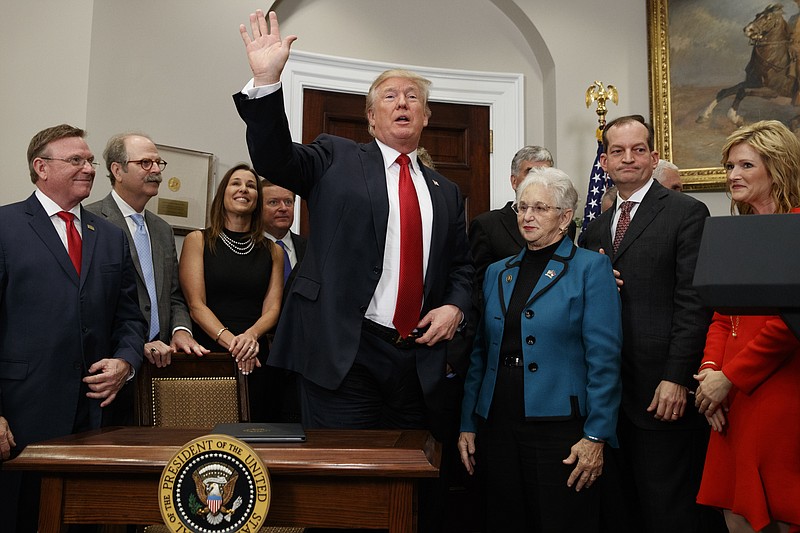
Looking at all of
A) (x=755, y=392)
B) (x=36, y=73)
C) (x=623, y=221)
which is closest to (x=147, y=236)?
(x=36, y=73)

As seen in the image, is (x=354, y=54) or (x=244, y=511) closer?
(x=244, y=511)

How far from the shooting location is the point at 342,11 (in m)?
5.18

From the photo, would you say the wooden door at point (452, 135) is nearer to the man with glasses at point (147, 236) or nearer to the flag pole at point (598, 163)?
the flag pole at point (598, 163)

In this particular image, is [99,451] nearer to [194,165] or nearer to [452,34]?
[194,165]

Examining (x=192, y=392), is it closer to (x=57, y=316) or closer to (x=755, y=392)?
(x=57, y=316)

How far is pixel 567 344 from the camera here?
98.6 inches

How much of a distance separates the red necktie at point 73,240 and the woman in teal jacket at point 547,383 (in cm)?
146

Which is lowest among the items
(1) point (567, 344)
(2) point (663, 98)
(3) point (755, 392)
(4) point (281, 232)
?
(3) point (755, 392)

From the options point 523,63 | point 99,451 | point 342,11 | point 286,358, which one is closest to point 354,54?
point 342,11

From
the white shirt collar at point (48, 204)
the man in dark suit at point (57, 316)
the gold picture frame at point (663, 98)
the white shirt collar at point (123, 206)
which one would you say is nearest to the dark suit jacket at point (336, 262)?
the man in dark suit at point (57, 316)

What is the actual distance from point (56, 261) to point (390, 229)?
3.83 ft

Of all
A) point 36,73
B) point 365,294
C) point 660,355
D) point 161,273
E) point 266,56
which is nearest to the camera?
point 266,56

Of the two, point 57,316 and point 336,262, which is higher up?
point 336,262

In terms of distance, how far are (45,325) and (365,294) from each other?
3.66 ft
